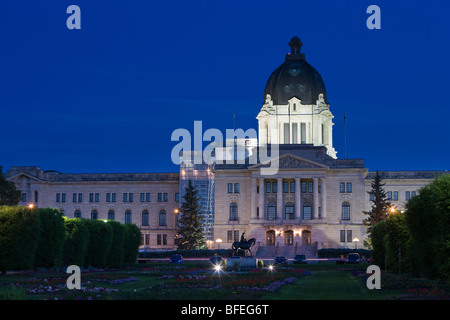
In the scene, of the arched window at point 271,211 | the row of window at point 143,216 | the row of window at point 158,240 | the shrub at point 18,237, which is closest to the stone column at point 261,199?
the arched window at point 271,211

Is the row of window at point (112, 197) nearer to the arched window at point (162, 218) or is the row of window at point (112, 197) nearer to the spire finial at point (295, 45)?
the arched window at point (162, 218)

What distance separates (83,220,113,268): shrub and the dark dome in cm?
7144

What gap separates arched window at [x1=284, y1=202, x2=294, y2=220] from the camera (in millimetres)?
116562

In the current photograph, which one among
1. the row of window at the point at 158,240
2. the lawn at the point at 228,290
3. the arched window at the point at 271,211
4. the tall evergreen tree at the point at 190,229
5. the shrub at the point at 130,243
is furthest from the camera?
the row of window at the point at 158,240

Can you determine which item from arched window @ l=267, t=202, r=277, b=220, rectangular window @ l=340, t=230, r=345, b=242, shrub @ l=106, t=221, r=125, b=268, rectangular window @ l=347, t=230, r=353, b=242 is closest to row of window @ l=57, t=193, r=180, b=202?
arched window @ l=267, t=202, r=277, b=220

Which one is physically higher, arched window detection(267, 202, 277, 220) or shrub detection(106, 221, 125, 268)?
arched window detection(267, 202, 277, 220)

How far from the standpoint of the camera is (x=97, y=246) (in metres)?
67.2

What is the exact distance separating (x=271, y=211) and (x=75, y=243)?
188 ft

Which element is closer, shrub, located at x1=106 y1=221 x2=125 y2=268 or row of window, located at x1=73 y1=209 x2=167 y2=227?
shrub, located at x1=106 y1=221 x2=125 y2=268

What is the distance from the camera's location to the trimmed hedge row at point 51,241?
176 ft

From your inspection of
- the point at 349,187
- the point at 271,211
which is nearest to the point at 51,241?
the point at 271,211

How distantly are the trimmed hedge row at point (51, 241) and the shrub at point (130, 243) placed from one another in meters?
6.06

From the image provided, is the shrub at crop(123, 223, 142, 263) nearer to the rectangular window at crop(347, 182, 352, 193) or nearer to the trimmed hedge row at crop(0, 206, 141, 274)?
the trimmed hedge row at crop(0, 206, 141, 274)
